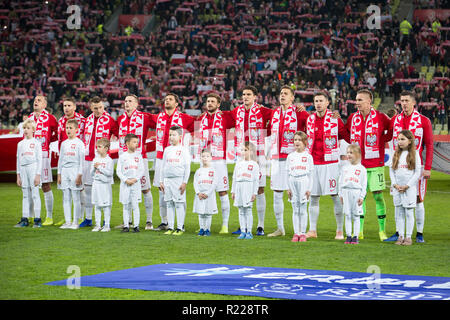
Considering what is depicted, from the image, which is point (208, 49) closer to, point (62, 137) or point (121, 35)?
point (121, 35)

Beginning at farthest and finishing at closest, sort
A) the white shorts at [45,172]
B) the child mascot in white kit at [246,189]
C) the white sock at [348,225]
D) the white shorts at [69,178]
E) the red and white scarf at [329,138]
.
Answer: the white shorts at [45,172], the white shorts at [69,178], the red and white scarf at [329,138], the child mascot in white kit at [246,189], the white sock at [348,225]

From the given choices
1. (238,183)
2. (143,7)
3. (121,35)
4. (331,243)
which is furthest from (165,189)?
(143,7)

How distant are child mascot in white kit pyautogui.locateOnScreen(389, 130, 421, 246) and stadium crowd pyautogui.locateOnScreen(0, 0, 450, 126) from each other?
14979 mm

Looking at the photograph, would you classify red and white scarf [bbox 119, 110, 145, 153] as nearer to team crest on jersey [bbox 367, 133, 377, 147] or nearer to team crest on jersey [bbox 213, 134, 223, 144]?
team crest on jersey [bbox 213, 134, 223, 144]

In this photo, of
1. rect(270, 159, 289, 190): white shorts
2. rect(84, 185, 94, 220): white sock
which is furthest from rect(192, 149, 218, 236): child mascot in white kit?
rect(84, 185, 94, 220): white sock

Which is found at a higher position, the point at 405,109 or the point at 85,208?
the point at 405,109

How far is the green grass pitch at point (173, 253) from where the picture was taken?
22.3ft

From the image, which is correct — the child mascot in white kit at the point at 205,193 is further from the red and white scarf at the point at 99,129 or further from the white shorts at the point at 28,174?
the white shorts at the point at 28,174

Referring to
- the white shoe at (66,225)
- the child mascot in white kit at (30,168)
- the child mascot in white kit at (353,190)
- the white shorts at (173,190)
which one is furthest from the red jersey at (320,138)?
the child mascot in white kit at (30,168)

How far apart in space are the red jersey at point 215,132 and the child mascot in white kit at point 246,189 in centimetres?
67

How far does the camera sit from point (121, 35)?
113 feet

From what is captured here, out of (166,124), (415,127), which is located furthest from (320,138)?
(166,124)

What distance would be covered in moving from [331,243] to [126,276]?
11.0 feet
